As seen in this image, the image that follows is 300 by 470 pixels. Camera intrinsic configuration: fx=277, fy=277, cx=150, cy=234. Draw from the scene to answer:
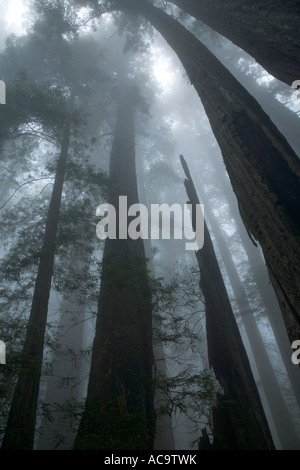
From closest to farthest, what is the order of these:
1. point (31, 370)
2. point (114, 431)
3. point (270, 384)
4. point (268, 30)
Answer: point (114, 431) < point (268, 30) < point (31, 370) < point (270, 384)

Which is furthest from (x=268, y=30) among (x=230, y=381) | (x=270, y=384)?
(x=270, y=384)

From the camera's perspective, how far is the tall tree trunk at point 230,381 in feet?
11.2

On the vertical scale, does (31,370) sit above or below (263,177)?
below

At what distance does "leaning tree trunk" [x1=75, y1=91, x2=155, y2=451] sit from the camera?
2891mm

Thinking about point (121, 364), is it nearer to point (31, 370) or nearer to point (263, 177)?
point (31, 370)

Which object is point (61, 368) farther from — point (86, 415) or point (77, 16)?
point (77, 16)

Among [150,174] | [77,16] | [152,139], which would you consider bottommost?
[77,16]

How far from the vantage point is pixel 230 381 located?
3855mm

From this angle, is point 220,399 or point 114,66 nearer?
point 220,399

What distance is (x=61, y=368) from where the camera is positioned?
12953mm

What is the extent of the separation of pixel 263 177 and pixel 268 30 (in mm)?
2373

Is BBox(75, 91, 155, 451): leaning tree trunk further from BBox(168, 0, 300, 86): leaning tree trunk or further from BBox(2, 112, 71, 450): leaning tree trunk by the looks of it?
BBox(168, 0, 300, 86): leaning tree trunk

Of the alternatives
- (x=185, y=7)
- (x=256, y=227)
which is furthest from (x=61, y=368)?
(x=185, y=7)

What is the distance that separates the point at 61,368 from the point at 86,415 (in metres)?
11.1
